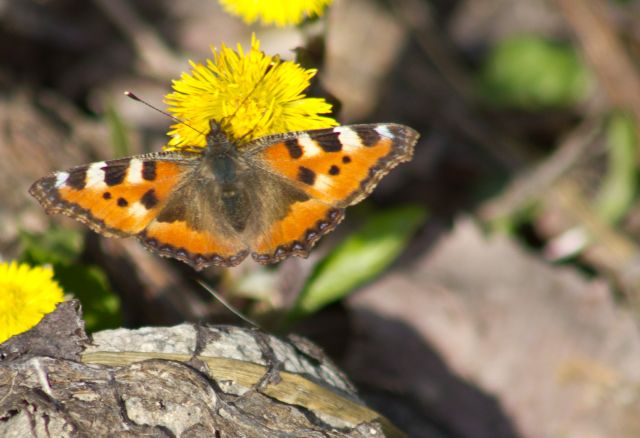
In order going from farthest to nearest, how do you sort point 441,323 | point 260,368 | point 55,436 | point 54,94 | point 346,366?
1. point 54,94
2. point 441,323
3. point 346,366
4. point 260,368
5. point 55,436

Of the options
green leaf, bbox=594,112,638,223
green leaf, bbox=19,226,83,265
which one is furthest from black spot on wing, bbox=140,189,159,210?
green leaf, bbox=594,112,638,223

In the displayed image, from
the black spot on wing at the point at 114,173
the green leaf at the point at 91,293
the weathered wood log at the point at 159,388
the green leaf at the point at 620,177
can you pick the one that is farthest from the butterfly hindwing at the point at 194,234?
the green leaf at the point at 620,177

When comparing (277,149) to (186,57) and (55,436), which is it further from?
(186,57)

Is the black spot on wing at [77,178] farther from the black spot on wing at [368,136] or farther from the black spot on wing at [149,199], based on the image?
the black spot on wing at [368,136]

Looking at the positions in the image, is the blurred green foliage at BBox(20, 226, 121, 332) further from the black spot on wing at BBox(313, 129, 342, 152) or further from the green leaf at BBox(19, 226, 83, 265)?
the black spot on wing at BBox(313, 129, 342, 152)

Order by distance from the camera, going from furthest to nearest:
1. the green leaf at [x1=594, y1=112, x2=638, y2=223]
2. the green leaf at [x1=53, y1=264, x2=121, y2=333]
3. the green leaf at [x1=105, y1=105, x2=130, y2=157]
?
1. the green leaf at [x1=594, y1=112, x2=638, y2=223]
2. the green leaf at [x1=105, y1=105, x2=130, y2=157]
3. the green leaf at [x1=53, y1=264, x2=121, y2=333]

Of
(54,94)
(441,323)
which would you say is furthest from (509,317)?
(54,94)
